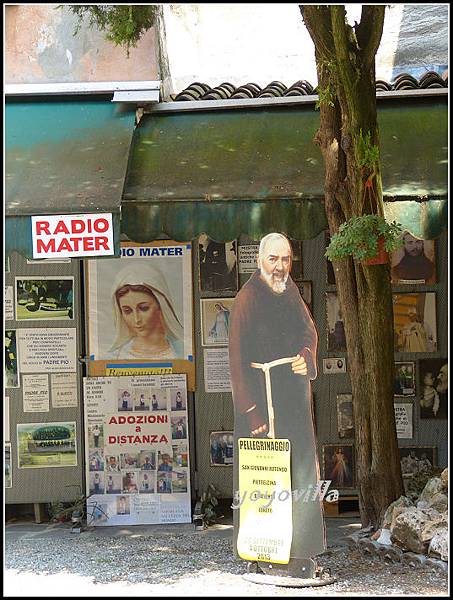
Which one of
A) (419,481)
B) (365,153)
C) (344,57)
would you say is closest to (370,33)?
(344,57)

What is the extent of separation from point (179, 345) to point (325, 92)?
305 cm

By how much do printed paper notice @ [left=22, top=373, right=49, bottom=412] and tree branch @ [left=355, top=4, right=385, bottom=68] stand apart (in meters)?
4.34

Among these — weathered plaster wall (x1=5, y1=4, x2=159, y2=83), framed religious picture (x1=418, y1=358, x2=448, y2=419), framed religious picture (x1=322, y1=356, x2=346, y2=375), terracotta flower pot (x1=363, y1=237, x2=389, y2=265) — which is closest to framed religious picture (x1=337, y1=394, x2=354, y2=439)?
framed religious picture (x1=322, y1=356, x2=346, y2=375)

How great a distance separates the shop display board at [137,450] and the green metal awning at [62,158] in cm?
218

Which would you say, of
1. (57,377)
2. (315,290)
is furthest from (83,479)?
(315,290)

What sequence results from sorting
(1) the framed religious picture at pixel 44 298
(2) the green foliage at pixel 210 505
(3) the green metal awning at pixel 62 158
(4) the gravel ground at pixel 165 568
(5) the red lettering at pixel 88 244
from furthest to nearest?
(1) the framed religious picture at pixel 44 298 < (2) the green foliage at pixel 210 505 < (3) the green metal awning at pixel 62 158 < (5) the red lettering at pixel 88 244 < (4) the gravel ground at pixel 165 568

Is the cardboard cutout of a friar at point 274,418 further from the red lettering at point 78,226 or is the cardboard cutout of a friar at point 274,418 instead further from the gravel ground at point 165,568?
the red lettering at point 78,226

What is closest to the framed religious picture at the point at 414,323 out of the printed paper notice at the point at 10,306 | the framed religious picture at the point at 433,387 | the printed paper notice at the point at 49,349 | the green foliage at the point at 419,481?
the framed religious picture at the point at 433,387

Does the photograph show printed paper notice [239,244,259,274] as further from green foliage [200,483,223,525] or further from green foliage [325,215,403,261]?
green foliage [325,215,403,261]

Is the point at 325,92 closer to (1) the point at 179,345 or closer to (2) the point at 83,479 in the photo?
(1) the point at 179,345

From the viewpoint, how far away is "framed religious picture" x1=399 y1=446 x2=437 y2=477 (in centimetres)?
880

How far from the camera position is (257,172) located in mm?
7633

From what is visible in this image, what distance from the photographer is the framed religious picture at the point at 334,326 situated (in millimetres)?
8922

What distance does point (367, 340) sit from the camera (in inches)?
281
